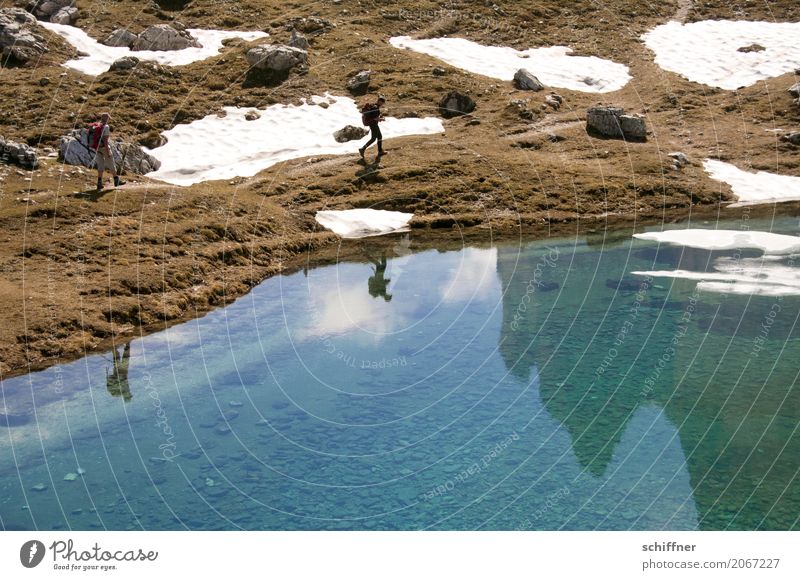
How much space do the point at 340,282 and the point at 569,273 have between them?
1155cm

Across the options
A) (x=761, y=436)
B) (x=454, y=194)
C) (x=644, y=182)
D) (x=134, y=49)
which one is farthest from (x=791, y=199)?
(x=134, y=49)

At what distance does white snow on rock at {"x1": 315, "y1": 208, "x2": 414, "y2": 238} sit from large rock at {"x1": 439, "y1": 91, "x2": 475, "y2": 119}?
2058cm

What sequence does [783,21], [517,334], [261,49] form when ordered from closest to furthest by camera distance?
1. [517,334]
2. [261,49]
3. [783,21]

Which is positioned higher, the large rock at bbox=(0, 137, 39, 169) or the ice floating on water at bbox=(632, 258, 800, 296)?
the large rock at bbox=(0, 137, 39, 169)

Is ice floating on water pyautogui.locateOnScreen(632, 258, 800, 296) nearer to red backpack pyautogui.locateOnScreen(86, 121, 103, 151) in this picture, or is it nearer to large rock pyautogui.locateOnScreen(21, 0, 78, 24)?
red backpack pyautogui.locateOnScreen(86, 121, 103, 151)

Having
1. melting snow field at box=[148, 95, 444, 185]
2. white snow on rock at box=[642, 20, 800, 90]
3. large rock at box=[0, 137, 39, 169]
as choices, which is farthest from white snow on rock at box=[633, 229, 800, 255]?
large rock at box=[0, 137, 39, 169]

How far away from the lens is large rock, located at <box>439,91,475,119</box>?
223 feet

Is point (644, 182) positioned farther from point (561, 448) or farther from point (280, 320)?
point (561, 448)

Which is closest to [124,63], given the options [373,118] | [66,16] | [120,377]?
[66,16]

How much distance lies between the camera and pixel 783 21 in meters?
91.1

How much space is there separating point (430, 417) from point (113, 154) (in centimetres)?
3679

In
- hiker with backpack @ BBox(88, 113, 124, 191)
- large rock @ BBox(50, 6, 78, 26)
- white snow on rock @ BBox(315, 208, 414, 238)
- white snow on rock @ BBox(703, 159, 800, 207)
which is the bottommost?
white snow on rock @ BBox(315, 208, 414, 238)

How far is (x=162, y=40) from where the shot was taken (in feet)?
260

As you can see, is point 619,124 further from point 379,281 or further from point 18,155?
point 18,155
